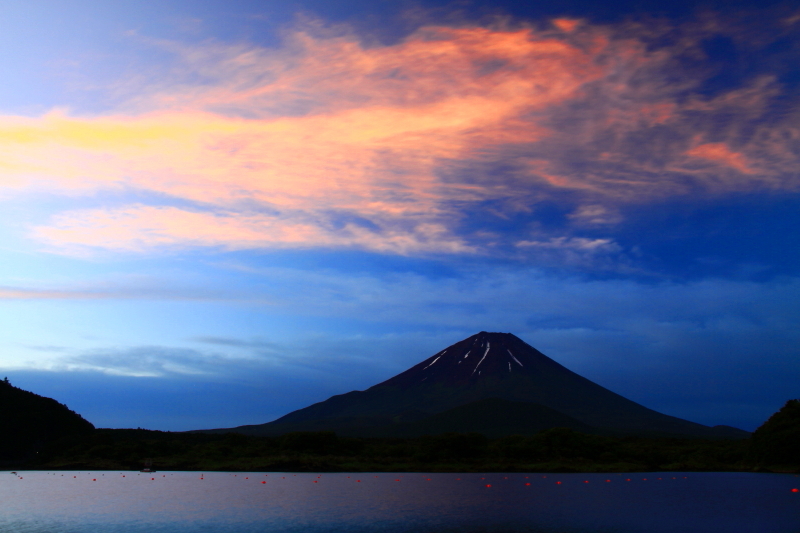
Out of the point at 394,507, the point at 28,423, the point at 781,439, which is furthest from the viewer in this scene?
the point at 28,423

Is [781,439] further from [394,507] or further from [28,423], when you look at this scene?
[28,423]

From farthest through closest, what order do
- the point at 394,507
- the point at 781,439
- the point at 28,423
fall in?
1. the point at 28,423
2. the point at 781,439
3. the point at 394,507

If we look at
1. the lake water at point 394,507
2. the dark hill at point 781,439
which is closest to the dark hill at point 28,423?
the lake water at point 394,507

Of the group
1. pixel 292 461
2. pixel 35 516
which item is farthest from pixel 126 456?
pixel 35 516

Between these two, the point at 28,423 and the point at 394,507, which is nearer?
the point at 394,507

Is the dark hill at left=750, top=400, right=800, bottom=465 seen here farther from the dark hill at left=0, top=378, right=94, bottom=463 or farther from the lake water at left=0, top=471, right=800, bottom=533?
the dark hill at left=0, top=378, right=94, bottom=463

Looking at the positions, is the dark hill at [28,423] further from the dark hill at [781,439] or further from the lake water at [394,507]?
the dark hill at [781,439]

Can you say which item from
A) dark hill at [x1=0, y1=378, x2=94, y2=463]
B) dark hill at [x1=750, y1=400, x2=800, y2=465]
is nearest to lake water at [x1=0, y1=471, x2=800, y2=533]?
dark hill at [x1=750, y1=400, x2=800, y2=465]

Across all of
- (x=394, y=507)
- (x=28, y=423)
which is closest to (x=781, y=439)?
(x=394, y=507)
